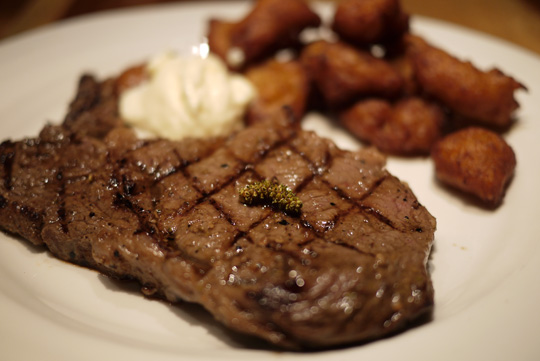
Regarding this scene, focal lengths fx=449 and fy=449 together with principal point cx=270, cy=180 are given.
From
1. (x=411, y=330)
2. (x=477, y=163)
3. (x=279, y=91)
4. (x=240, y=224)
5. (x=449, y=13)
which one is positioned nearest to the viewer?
(x=411, y=330)

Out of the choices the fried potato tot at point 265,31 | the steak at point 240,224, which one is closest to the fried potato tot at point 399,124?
the steak at point 240,224

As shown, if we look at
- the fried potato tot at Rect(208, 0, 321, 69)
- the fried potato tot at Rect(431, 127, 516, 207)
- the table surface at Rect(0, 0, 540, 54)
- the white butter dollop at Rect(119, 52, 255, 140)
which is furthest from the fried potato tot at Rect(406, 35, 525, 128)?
the table surface at Rect(0, 0, 540, 54)

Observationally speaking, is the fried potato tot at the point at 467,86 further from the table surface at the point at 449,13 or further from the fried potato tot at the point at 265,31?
the table surface at the point at 449,13

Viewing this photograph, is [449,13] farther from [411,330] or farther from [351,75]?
[411,330]

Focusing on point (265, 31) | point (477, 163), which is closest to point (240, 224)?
point (477, 163)

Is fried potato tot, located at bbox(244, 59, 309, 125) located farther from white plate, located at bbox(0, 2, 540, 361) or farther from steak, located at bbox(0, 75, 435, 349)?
steak, located at bbox(0, 75, 435, 349)

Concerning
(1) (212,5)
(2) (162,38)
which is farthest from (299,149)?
(1) (212,5)

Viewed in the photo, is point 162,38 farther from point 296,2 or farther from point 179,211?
point 179,211
